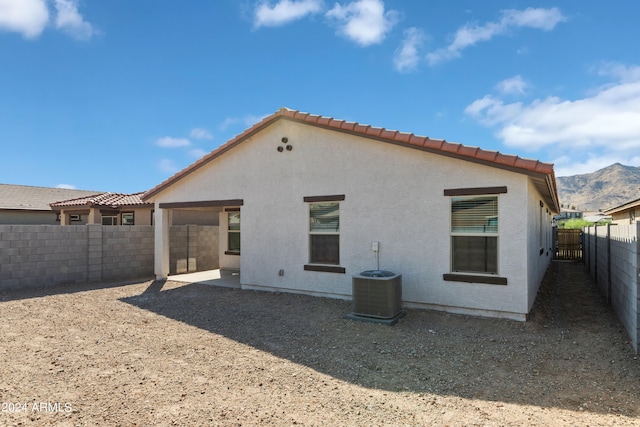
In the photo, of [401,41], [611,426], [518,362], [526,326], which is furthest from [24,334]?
[401,41]

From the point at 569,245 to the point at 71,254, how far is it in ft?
80.5

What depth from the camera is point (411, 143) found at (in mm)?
7895

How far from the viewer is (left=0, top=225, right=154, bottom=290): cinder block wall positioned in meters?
10.8

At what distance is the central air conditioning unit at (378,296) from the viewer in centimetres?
736

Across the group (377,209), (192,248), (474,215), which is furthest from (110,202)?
(474,215)

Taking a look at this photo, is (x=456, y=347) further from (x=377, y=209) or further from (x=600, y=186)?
(x=600, y=186)

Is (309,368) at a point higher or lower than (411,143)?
lower

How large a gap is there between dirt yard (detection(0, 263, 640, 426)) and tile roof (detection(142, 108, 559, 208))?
117 inches

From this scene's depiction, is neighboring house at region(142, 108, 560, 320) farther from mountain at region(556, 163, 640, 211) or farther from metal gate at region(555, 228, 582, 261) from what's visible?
mountain at region(556, 163, 640, 211)

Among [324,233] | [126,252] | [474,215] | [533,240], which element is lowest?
[126,252]

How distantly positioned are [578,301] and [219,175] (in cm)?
1032

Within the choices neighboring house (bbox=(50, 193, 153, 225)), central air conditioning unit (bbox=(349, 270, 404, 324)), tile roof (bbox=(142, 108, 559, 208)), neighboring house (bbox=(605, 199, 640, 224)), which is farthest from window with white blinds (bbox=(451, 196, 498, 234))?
neighboring house (bbox=(50, 193, 153, 225))

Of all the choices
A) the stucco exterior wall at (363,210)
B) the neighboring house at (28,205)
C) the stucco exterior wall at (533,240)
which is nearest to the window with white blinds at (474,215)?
the stucco exterior wall at (363,210)

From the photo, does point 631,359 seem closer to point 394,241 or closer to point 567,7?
point 394,241
